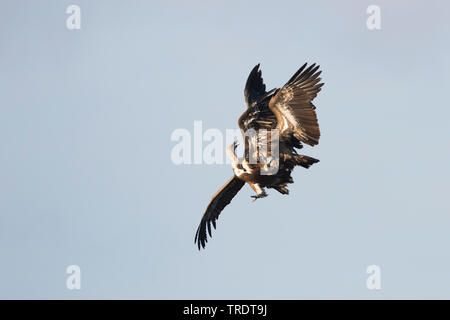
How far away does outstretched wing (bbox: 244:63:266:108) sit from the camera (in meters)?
31.4

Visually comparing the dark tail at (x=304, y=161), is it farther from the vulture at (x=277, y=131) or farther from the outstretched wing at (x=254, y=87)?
the outstretched wing at (x=254, y=87)

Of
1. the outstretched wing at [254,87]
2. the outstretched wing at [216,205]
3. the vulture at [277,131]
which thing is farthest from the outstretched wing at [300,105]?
the outstretched wing at [216,205]

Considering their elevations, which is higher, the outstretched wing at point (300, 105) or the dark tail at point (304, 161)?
the outstretched wing at point (300, 105)

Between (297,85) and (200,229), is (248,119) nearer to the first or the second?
(297,85)

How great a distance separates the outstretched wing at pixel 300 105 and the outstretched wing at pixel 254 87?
1.38 meters

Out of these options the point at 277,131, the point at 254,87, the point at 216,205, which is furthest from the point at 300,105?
the point at 216,205

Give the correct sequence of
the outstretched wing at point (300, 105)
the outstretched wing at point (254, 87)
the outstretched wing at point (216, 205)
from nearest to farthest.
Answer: the outstretched wing at point (300, 105) < the outstretched wing at point (254, 87) < the outstretched wing at point (216, 205)

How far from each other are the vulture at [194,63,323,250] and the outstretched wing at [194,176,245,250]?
1.74m

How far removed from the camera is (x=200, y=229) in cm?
3422

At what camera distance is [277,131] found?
30328 mm

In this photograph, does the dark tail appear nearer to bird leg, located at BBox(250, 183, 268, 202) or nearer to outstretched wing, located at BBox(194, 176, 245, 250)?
bird leg, located at BBox(250, 183, 268, 202)

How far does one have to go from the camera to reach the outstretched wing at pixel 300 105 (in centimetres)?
2964
